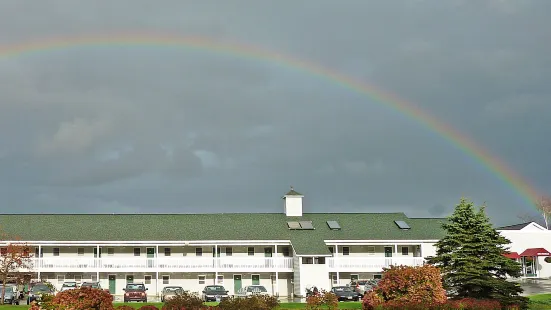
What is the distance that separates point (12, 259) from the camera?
5047 cm

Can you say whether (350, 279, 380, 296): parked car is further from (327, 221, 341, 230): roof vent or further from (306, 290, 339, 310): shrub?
(306, 290, 339, 310): shrub

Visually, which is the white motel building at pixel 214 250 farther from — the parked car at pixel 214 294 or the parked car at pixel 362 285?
the parked car at pixel 214 294

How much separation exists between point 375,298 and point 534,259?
44867 millimetres

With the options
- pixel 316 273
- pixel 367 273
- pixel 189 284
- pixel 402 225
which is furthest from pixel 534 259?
pixel 189 284

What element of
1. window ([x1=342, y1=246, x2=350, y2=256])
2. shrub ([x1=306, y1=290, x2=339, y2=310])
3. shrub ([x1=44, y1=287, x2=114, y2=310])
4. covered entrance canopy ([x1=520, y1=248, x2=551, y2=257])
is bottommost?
shrub ([x1=306, y1=290, x2=339, y2=310])

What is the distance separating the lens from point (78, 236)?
59.5 m

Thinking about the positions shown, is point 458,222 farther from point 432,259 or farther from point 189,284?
point 189,284

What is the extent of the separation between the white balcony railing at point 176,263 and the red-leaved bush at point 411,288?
85.5ft

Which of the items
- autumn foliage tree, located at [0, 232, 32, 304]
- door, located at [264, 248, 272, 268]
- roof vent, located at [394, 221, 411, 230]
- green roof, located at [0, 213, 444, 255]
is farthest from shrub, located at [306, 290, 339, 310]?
roof vent, located at [394, 221, 411, 230]

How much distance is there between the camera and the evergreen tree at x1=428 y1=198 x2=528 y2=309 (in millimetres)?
36750

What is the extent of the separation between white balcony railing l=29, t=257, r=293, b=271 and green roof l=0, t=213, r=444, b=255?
179cm

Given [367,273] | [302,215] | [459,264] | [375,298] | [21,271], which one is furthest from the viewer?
[302,215]

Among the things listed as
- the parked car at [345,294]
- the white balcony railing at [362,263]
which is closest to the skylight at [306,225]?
the white balcony railing at [362,263]

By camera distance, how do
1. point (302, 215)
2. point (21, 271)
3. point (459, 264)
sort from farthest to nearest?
point (302, 215) → point (21, 271) → point (459, 264)
